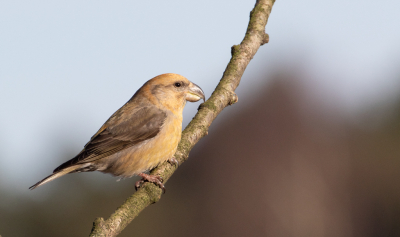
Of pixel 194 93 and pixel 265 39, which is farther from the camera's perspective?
pixel 194 93

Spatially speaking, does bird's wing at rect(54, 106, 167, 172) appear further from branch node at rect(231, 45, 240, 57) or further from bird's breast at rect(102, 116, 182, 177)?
branch node at rect(231, 45, 240, 57)

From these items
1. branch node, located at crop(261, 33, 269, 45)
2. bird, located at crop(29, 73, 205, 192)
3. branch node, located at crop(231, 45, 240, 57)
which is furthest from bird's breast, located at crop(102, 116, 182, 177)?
branch node, located at crop(261, 33, 269, 45)

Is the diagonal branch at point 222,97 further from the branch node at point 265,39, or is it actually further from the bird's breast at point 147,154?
the bird's breast at point 147,154

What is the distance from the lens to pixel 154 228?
1197 centimetres

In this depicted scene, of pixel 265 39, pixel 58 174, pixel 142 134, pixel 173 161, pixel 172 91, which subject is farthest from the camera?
pixel 172 91

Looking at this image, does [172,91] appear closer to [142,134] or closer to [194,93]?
[194,93]

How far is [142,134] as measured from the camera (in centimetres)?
538

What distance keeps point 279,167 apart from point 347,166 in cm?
301

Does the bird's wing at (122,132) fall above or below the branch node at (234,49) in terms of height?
below

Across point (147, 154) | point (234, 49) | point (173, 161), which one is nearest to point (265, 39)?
point (234, 49)

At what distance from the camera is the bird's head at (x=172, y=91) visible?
19.2 ft

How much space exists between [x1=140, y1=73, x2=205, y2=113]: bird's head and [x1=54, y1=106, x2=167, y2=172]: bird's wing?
0.26m

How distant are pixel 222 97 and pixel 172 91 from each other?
1.14 metres

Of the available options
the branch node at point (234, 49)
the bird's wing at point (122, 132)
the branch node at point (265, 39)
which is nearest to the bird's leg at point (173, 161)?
the bird's wing at point (122, 132)
